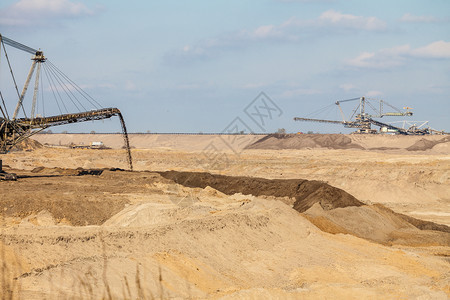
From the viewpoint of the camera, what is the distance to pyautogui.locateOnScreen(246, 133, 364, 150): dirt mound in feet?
391

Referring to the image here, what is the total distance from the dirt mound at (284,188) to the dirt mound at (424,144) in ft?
220

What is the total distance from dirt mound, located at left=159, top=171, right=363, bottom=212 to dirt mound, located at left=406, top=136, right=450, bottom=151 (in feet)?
220

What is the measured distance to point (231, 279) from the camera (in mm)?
17672

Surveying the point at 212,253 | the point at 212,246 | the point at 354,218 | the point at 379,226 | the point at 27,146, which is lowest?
the point at 379,226

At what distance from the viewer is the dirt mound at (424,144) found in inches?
4171

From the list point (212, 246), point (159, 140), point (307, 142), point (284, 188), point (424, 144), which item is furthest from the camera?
point (159, 140)

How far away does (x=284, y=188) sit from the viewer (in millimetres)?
39438

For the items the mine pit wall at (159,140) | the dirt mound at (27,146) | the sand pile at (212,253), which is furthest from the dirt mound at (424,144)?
the sand pile at (212,253)

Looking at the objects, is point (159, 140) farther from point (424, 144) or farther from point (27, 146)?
point (424, 144)

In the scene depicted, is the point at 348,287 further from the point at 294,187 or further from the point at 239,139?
the point at 239,139

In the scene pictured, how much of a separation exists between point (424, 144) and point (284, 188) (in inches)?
2995

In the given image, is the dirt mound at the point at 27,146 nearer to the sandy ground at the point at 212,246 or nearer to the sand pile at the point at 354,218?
the sandy ground at the point at 212,246

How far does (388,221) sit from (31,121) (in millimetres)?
30350

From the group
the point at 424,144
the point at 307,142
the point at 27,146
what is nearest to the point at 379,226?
the point at 27,146
